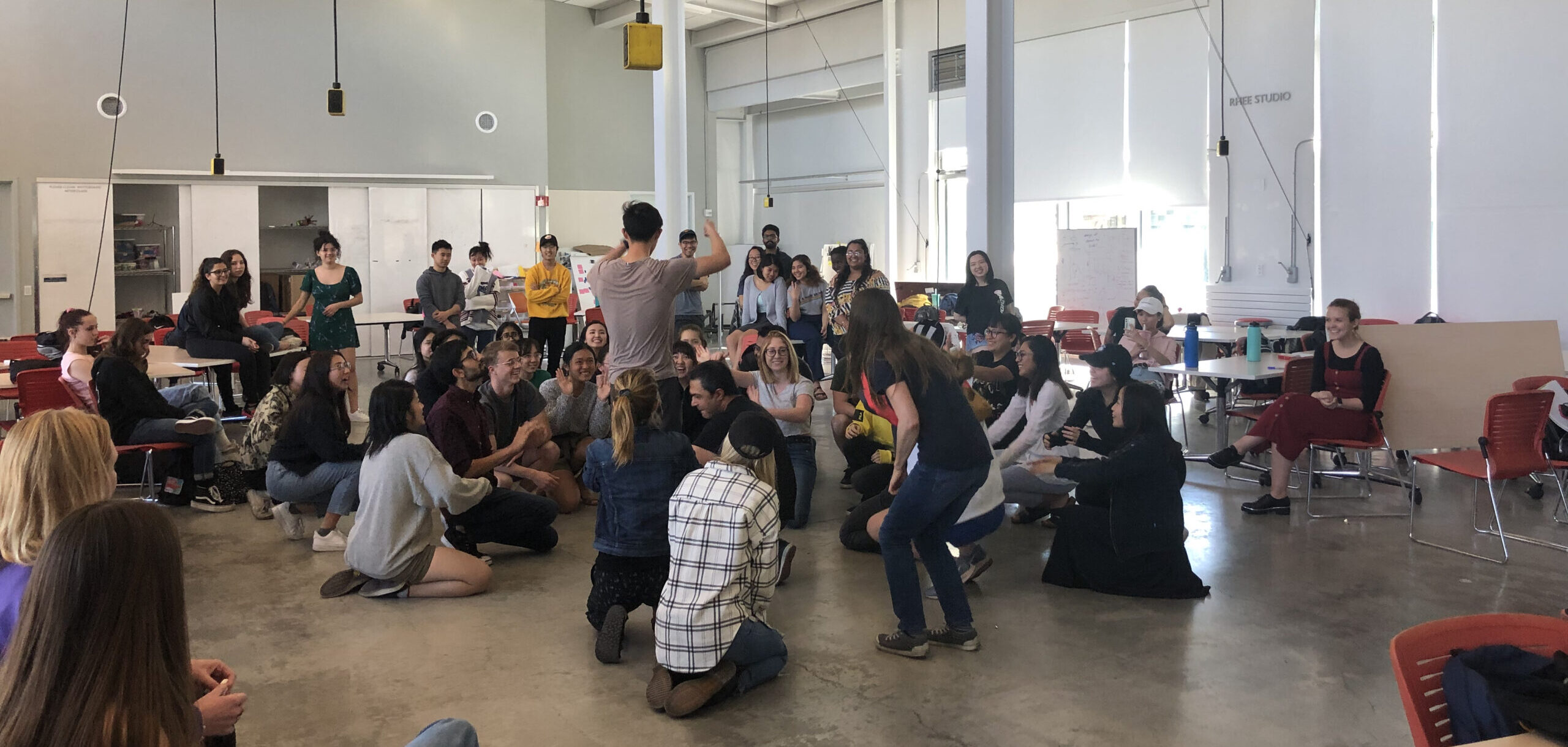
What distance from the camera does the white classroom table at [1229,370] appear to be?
6.77 metres

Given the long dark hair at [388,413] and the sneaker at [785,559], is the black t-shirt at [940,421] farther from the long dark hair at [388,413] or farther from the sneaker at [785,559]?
the long dark hair at [388,413]

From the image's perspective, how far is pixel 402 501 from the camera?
4641 mm

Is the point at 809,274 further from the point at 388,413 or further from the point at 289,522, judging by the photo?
the point at 388,413

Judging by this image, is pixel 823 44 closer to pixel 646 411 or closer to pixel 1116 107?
pixel 1116 107

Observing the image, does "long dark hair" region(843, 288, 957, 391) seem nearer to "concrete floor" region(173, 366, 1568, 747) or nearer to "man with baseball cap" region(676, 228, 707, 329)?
"concrete floor" region(173, 366, 1568, 747)

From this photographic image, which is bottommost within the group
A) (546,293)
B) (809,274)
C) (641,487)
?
(641,487)

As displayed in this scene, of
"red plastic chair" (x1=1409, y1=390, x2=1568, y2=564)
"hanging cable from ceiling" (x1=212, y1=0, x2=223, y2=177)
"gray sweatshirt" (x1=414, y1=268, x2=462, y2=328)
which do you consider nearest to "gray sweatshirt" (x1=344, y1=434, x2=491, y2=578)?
"red plastic chair" (x1=1409, y1=390, x2=1568, y2=564)

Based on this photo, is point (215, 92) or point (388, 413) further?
point (215, 92)

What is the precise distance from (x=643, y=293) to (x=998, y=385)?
8.88 ft

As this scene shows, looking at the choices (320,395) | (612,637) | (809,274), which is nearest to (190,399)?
(320,395)

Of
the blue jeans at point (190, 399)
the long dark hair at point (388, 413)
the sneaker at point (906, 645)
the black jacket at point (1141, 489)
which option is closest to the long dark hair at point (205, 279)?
the blue jeans at point (190, 399)

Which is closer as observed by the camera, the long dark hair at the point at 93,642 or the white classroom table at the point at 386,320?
the long dark hair at the point at 93,642

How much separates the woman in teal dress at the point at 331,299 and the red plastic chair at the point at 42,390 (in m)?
2.38

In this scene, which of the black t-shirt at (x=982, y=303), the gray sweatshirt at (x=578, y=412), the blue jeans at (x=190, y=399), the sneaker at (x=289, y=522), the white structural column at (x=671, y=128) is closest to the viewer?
the sneaker at (x=289, y=522)
